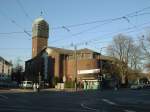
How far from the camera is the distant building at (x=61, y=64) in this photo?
93562 mm

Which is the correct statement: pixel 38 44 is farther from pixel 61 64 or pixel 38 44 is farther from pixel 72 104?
pixel 72 104

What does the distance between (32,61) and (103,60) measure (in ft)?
80.7

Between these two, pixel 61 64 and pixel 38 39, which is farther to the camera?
pixel 38 39

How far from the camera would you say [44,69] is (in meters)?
106

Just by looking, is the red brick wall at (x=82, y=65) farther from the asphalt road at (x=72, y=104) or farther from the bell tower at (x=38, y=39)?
the asphalt road at (x=72, y=104)

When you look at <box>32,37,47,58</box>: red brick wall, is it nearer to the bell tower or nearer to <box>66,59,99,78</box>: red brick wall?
the bell tower

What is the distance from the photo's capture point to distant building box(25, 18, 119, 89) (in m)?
93.6

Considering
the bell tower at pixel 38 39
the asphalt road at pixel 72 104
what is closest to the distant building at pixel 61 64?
the bell tower at pixel 38 39

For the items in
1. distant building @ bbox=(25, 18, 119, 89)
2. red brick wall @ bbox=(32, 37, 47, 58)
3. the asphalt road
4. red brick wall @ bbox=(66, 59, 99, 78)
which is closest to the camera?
the asphalt road

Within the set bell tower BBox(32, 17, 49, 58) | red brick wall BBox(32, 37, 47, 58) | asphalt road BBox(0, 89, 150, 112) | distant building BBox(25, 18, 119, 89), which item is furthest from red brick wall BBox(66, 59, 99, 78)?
asphalt road BBox(0, 89, 150, 112)

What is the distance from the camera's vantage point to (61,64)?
103 metres

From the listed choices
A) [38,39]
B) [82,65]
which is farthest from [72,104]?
[38,39]

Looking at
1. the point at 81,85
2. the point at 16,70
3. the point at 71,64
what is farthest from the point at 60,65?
the point at 16,70

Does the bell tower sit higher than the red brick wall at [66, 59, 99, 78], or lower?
higher
